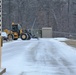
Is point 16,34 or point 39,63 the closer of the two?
point 39,63

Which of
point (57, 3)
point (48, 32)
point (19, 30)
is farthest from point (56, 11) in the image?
point (19, 30)

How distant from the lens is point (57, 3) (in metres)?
72.4

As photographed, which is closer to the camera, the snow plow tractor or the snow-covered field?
the snow-covered field

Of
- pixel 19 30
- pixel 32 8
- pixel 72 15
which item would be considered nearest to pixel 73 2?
pixel 72 15

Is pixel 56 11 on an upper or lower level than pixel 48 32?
upper

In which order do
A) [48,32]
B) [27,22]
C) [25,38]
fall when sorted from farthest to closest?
[27,22]
[48,32]
[25,38]

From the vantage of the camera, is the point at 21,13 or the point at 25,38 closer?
the point at 25,38

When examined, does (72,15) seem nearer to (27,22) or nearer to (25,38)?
(27,22)

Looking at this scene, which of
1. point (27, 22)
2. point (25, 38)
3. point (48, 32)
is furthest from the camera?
point (27, 22)

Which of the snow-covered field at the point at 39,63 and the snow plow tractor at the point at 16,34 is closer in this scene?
the snow-covered field at the point at 39,63

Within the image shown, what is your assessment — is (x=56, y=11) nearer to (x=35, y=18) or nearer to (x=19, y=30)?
(x=35, y=18)

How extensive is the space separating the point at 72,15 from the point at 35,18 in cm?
867

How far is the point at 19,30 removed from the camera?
4903 cm

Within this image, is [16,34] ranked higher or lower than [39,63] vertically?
higher
